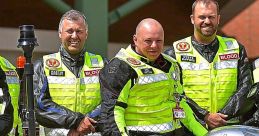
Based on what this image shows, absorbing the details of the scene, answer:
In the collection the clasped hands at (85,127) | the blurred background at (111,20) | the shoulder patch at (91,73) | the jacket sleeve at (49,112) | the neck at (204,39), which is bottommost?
the clasped hands at (85,127)

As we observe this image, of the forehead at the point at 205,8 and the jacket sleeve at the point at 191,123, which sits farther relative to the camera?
the forehead at the point at 205,8

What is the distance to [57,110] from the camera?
496 centimetres

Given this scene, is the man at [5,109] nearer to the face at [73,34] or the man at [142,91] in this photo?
the face at [73,34]

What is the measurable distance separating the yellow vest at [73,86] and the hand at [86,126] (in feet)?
0.70

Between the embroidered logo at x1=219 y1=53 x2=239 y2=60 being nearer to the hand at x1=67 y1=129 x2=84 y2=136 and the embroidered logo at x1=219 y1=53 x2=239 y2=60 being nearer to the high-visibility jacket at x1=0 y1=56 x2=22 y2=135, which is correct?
the hand at x1=67 y1=129 x2=84 y2=136

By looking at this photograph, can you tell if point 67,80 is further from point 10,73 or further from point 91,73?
point 10,73

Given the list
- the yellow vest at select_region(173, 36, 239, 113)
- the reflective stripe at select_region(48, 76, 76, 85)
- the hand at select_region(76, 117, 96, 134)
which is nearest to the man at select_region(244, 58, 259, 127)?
the yellow vest at select_region(173, 36, 239, 113)

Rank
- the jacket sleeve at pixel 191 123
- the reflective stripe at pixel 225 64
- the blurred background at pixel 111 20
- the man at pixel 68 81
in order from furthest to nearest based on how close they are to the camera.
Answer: the blurred background at pixel 111 20
the reflective stripe at pixel 225 64
the man at pixel 68 81
the jacket sleeve at pixel 191 123

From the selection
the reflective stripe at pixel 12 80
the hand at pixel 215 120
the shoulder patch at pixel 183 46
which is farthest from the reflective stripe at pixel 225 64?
the reflective stripe at pixel 12 80

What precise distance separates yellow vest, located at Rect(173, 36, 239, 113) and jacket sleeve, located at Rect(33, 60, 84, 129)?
1.09 meters

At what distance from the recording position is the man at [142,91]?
14.6 feet

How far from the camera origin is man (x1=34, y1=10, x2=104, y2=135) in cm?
500

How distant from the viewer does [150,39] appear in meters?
4.56

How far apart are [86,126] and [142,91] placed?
0.62 metres
